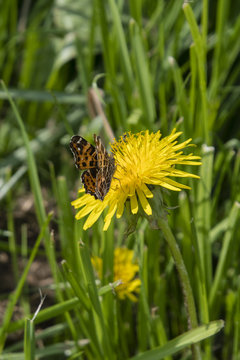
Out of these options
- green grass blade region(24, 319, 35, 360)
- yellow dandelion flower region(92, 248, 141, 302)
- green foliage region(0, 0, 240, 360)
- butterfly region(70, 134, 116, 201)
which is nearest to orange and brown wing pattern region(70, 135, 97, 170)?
butterfly region(70, 134, 116, 201)

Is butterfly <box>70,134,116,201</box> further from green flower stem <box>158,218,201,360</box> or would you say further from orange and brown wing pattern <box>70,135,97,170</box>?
green flower stem <box>158,218,201,360</box>

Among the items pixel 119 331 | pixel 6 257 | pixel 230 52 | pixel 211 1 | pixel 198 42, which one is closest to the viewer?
pixel 198 42

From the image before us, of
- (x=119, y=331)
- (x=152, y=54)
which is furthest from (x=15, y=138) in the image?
(x=119, y=331)

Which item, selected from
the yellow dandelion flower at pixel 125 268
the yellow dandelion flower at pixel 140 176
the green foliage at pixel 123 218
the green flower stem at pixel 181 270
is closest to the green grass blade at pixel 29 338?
the green foliage at pixel 123 218

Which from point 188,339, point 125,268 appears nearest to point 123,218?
point 188,339

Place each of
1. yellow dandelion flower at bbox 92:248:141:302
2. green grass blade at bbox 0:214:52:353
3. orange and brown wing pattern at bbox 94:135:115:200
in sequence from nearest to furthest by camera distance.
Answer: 1. orange and brown wing pattern at bbox 94:135:115:200
2. green grass blade at bbox 0:214:52:353
3. yellow dandelion flower at bbox 92:248:141:302

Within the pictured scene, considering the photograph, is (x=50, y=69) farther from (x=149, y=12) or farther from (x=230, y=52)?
(x=230, y=52)

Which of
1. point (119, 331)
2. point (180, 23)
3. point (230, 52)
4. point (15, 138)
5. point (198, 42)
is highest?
point (15, 138)
